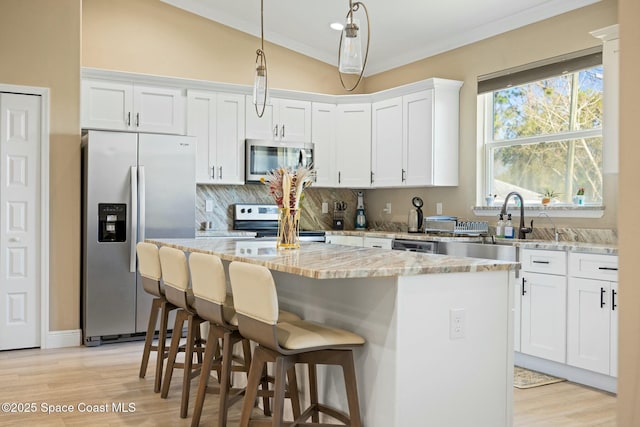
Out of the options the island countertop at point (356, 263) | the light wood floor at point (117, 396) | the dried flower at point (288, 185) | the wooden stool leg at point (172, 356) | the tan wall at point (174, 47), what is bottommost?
the light wood floor at point (117, 396)

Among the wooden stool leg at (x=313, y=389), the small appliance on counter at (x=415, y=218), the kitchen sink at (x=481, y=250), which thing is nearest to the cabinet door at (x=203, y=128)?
the small appliance on counter at (x=415, y=218)

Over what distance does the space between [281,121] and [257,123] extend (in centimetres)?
28

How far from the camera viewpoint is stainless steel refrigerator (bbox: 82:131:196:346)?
5070mm

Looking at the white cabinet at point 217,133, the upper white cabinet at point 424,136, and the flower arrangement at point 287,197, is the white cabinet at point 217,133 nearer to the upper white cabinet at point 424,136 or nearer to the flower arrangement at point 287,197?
the upper white cabinet at point 424,136

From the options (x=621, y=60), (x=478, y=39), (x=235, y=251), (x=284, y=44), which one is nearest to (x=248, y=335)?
(x=235, y=251)

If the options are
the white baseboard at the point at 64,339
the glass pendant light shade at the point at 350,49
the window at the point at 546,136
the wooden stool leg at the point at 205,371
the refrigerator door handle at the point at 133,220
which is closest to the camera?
the glass pendant light shade at the point at 350,49

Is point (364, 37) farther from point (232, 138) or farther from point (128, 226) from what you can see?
point (128, 226)

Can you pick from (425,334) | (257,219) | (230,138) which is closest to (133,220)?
(230,138)

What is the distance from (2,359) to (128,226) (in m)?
1.40

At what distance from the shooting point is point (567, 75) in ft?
15.9

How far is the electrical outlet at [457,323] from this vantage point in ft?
8.11

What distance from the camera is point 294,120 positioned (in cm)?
644

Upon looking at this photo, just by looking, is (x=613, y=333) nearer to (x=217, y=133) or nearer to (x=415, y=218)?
(x=415, y=218)

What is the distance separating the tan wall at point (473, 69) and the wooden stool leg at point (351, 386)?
2.86m
